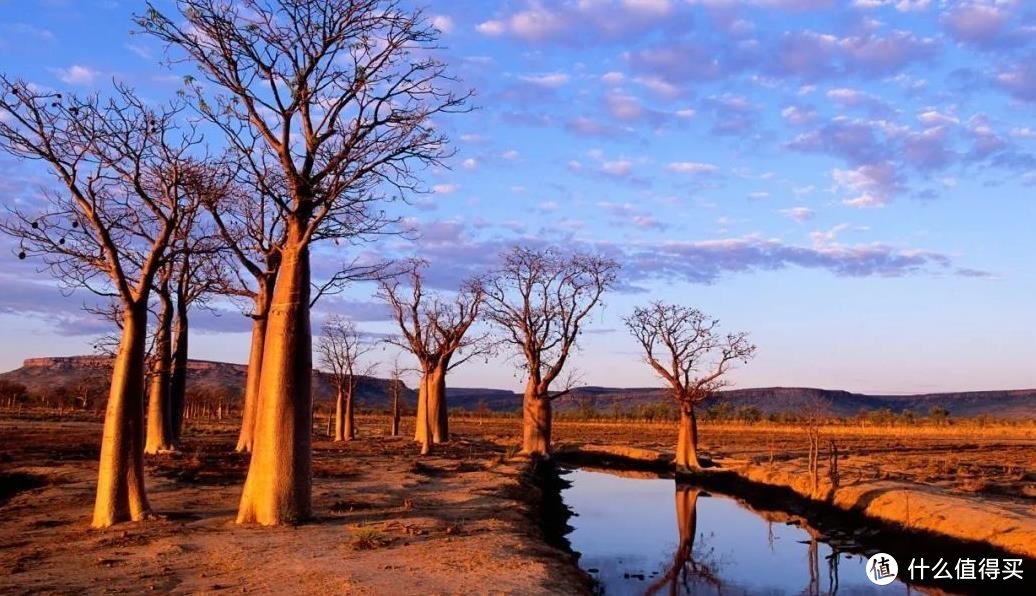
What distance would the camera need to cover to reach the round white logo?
468 inches

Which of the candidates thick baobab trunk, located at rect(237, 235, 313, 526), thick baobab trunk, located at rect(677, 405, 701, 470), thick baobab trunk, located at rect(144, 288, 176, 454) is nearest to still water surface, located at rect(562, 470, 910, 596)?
thick baobab trunk, located at rect(677, 405, 701, 470)

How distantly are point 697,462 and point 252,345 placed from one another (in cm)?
1262

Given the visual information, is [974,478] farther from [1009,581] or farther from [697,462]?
[1009,581]

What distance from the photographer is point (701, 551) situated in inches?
563

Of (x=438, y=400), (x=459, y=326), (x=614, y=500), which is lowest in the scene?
(x=614, y=500)

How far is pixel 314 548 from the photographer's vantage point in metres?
9.23

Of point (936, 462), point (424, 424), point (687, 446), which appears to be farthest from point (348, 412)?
point (936, 462)

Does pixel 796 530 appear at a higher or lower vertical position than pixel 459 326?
lower

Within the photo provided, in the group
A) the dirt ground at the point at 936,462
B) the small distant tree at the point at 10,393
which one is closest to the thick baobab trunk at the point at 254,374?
the dirt ground at the point at 936,462

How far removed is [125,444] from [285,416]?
1886mm

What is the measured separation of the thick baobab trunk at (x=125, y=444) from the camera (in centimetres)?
1032

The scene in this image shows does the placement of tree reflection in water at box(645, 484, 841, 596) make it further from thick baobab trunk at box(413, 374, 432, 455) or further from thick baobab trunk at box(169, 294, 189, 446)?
thick baobab trunk at box(169, 294, 189, 446)

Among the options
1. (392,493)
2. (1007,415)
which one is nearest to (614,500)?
(392,493)

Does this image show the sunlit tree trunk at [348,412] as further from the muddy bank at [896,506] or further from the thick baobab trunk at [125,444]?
the thick baobab trunk at [125,444]
